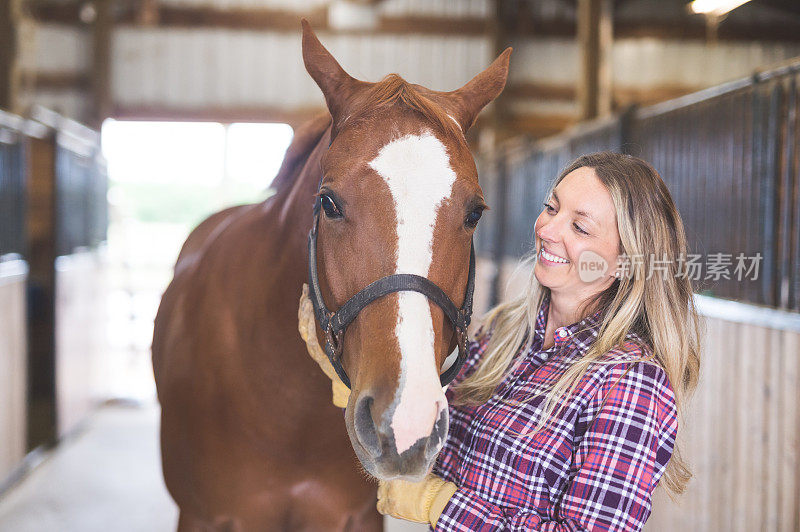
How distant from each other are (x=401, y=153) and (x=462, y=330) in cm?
33

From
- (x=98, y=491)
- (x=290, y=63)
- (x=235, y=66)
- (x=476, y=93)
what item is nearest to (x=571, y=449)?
(x=476, y=93)

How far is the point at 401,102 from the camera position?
1.16 meters

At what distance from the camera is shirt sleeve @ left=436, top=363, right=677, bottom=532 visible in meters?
0.98

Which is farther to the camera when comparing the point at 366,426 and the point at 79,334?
the point at 79,334

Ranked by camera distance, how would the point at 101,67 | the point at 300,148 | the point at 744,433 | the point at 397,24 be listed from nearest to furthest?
the point at 300,148, the point at 744,433, the point at 101,67, the point at 397,24

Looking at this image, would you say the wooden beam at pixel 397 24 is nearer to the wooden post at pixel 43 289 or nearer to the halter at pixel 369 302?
the wooden post at pixel 43 289

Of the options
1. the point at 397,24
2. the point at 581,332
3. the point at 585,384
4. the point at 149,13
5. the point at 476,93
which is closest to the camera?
the point at 585,384

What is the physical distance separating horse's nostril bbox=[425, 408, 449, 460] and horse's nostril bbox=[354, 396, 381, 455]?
0.08 metres

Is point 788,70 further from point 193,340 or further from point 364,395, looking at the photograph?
point 193,340

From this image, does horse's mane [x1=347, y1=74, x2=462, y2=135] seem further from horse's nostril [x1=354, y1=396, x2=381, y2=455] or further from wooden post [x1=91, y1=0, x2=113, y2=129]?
wooden post [x1=91, y1=0, x2=113, y2=129]

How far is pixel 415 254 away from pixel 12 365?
128 inches

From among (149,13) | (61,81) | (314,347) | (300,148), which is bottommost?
(314,347)

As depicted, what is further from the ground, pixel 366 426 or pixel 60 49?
pixel 60 49

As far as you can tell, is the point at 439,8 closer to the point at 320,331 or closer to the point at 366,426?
the point at 320,331
